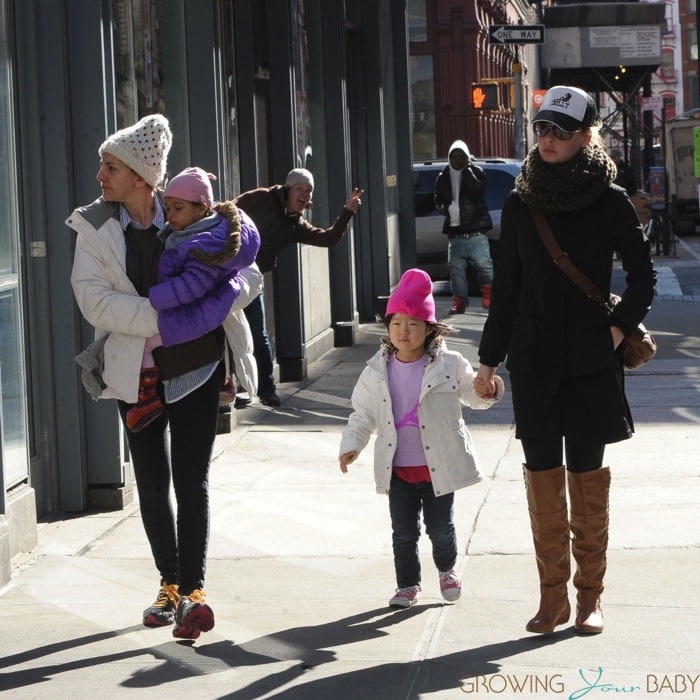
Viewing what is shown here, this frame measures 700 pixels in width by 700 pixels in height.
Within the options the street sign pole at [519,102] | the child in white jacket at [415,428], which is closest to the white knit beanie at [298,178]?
the child in white jacket at [415,428]

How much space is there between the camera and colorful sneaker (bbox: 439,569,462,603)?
5836mm

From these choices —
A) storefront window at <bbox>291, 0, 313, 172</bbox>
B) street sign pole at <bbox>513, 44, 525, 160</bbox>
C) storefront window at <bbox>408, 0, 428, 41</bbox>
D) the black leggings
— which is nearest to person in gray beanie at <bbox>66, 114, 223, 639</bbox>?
the black leggings

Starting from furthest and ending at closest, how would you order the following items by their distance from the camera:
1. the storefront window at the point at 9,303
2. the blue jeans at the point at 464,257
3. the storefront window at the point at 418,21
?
the storefront window at the point at 418,21, the blue jeans at the point at 464,257, the storefront window at the point at 9,303

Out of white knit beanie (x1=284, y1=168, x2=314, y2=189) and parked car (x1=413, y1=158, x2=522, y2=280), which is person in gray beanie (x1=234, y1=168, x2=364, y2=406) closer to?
white knit beanie (x1=284, y1=168, x2=314, y2=189)

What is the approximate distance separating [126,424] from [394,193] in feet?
44.4

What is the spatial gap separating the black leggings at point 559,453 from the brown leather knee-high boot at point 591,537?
0.03 meters

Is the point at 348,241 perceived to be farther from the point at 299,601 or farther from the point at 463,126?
the point at 463,126

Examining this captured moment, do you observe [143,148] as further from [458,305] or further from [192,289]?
[458,305]

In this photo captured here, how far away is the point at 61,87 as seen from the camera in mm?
7457

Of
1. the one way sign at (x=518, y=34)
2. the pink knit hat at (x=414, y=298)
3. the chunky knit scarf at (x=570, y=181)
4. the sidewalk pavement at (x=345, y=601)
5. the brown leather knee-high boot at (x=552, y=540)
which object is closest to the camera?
the sidewalk pavement at (x=345, y=601)

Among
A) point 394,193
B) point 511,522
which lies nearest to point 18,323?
point 511,522

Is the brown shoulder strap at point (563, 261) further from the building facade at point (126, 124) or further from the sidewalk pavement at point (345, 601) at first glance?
the building facade at point (126, 124)

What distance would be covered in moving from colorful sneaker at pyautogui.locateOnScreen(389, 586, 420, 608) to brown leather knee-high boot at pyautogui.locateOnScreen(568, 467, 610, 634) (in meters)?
0.69

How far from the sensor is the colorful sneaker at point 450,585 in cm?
584
